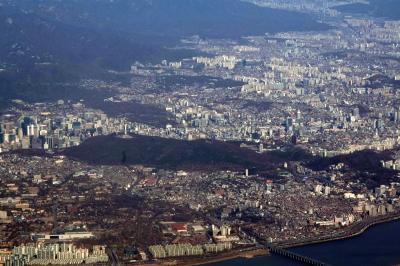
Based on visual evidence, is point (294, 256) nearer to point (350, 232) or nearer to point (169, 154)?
point (350, 232)

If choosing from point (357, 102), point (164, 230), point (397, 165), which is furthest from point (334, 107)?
point (164, 230)

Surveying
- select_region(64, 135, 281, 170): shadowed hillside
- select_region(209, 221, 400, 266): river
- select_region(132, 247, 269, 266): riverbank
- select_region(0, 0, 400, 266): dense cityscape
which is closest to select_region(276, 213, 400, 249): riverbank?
select_region(0, 0, 400, 266): dense cityscape

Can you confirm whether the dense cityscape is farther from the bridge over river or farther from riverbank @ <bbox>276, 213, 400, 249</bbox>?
the bridge over river

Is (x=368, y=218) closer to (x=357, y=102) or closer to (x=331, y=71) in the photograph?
(x=357, y=102)

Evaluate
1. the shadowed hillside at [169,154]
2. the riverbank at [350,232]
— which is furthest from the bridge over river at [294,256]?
the shadowed hillside at [169,154]

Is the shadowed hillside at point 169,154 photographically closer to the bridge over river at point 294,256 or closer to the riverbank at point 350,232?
the riverbank at point 350,232
